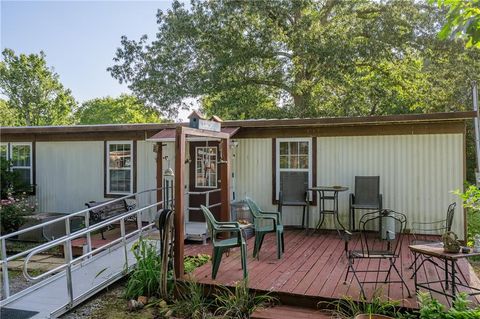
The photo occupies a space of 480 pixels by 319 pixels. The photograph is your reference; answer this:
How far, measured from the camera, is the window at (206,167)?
27.6 ft

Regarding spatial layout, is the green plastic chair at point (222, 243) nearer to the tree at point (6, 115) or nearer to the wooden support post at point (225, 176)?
the wooden support post at point (225, 176)

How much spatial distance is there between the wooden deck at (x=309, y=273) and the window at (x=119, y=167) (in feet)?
10.7

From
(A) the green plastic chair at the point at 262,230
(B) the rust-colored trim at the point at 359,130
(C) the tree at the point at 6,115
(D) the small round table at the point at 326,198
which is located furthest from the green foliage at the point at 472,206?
(C) the tree at the point at 6,115

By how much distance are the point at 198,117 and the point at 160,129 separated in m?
3.54

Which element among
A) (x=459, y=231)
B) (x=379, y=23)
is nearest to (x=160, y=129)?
(x=459, y=231)

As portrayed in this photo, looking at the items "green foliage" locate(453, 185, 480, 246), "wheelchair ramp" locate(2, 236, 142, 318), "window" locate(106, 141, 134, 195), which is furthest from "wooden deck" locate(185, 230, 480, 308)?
"window" locate(106, 141, 134, 195)

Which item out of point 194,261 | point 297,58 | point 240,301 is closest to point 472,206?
point 240,301

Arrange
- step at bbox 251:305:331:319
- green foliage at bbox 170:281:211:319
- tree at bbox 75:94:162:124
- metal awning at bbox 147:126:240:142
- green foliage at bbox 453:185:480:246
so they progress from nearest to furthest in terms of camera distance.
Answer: green foliage at bbox 453:185:480:246 → step at bbox 251:305:331:319 → green foliage at bbox 170:281:211:319 → metal awning at bbox 147:126:240:142 → tree at bbox 75:94:162:124

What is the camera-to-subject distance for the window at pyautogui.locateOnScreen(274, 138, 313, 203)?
7.74 metres

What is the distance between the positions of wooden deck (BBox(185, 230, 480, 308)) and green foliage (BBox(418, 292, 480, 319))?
34cm

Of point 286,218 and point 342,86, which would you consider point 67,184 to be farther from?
point 342,86

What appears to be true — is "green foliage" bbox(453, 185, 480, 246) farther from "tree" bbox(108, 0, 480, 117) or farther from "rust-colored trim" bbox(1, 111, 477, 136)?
"tree" bbox(108, 0, 480, 117)

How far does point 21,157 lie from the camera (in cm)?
1015

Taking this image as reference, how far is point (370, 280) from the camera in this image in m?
4.61
